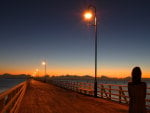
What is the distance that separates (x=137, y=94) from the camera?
16.0ft

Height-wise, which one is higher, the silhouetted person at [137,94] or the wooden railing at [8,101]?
the silhouetted person at [137,94]

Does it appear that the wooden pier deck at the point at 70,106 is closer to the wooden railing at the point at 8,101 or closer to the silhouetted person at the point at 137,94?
the wooden railing at the point at 8,101

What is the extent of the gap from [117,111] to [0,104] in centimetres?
813

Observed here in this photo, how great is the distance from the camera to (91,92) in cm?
2445

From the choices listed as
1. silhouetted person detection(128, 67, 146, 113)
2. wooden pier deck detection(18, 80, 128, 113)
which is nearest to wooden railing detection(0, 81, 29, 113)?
wooden pier deck detection(18, 80, 128, 113)

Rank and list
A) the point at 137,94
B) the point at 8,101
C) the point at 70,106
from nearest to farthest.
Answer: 1. the point at 137,94
2. the point at 8,101
3. the point at 70,106

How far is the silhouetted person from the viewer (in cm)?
483

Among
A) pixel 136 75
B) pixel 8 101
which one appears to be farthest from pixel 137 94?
pixel 8 101

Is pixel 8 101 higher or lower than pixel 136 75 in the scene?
lower

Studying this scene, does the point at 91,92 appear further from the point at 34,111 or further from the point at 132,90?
the point at 132,90

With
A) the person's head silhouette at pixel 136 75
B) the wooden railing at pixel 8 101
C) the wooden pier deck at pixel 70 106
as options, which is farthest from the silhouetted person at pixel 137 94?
the wooden pier deck at pixel 70 106

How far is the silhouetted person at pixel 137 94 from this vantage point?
4.83m

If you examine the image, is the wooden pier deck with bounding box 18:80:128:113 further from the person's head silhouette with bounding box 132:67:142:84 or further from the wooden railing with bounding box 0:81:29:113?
the person's head silhouette with bounding box 132:67:142:84

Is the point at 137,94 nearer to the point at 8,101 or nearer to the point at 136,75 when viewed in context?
the point at 136,75
